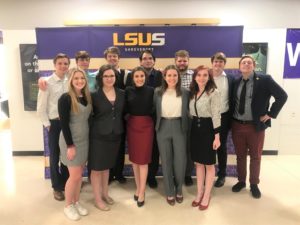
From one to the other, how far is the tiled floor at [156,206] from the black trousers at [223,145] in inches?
8.8

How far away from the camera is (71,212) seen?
9.39 ft

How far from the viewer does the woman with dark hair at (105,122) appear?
Result: 272 cm

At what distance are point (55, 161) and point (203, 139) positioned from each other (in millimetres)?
1711

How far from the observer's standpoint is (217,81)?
3.29m

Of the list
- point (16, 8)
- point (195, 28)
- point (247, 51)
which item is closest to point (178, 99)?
point (195, 28)

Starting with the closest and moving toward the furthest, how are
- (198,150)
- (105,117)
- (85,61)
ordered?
(105,117) → (198,150) → (85,61)

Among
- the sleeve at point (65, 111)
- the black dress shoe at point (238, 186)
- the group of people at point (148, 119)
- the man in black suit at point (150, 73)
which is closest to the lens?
the sleeve at point (65, 111)

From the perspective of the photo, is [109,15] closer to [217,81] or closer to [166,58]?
[166,58]

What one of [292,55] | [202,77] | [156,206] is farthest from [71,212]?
[292,55]

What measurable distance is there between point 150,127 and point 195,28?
4.98ft

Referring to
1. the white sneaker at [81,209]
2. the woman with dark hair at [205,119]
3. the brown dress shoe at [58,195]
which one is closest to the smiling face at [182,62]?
the woman with dark hair at [205,119]

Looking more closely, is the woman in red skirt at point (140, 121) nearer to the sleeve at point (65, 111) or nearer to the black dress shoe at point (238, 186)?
the sleeve at point (65, 111)

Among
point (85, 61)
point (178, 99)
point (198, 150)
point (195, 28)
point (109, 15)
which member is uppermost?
point (109, 15)

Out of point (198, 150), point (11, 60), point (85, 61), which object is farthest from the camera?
point (11, 60)
